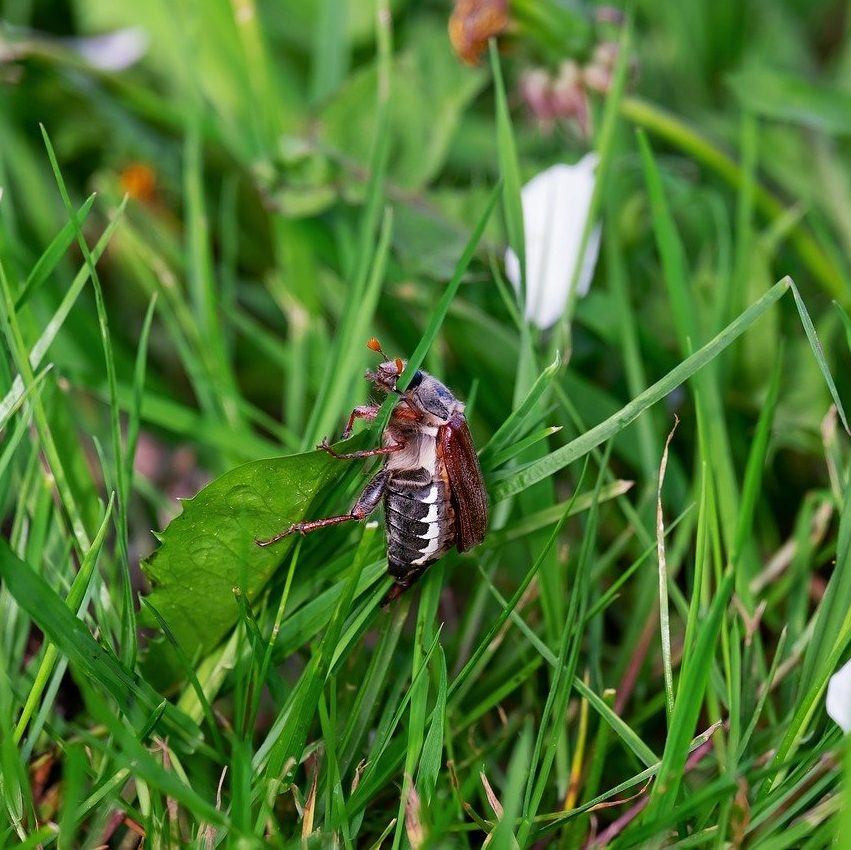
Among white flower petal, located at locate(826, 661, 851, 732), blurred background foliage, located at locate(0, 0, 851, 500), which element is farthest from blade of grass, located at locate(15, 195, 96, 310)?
white flower petal, located at locate(826, 661, 851, 732)

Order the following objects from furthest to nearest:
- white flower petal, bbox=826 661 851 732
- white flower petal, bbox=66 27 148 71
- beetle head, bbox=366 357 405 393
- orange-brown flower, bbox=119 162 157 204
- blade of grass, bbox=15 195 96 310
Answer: white flower petal, bbox=66 27 148 71, orange-brown flower, bbox=119 162 157 204, beetle head, bbox=366 357 405 393, blade of grass, bbox=15 195 96 310, white flower petal, bbox=826 661 851 732

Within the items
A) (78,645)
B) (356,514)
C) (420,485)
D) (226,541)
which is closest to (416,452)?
(420,485)

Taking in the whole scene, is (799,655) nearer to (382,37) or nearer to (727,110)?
(382,37)

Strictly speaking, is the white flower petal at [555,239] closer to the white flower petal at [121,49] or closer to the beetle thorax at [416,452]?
the beetle thorax at [416,452]

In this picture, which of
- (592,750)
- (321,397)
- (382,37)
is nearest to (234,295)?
(382,37)

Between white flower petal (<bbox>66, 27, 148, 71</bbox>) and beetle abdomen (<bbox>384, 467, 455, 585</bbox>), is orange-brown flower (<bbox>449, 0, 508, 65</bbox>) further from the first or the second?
beetle abdomen (<bbox>384, 467, 455, 585</bbox>)

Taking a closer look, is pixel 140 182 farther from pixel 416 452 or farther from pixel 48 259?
pixel 416 452
